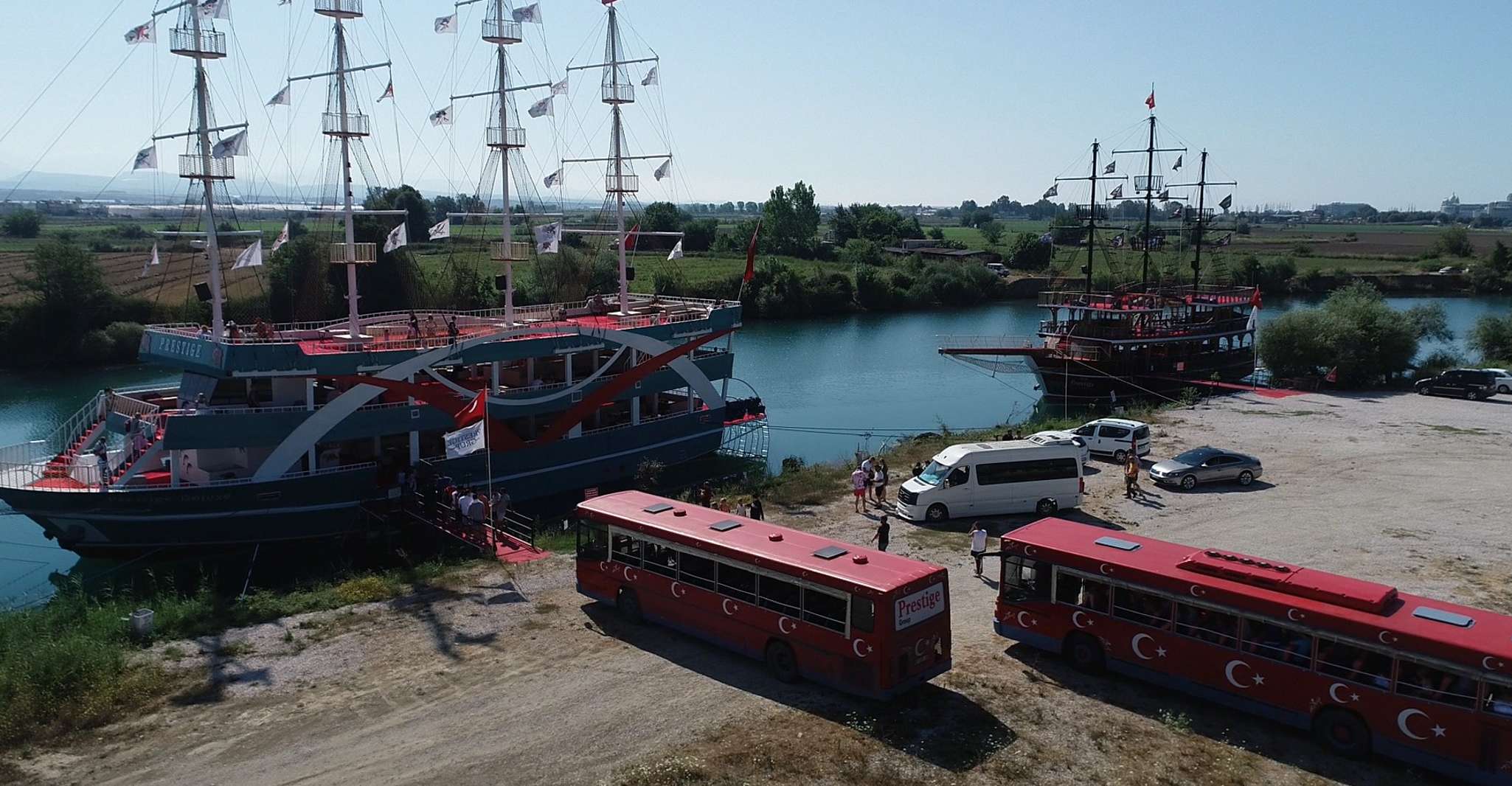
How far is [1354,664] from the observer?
12.7 meters

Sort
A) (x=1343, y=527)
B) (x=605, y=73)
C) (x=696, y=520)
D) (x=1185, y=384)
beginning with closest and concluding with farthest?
(x=696, y=520) → (x=1343, y=527) → (x=605, y=73) → (x=1185, y=384)

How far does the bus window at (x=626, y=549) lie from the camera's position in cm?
1703

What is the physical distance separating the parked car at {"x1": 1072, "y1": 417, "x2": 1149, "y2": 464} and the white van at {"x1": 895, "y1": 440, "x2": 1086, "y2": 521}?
21.2ft

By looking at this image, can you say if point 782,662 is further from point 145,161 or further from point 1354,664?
point 145,161

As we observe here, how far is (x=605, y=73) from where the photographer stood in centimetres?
3347

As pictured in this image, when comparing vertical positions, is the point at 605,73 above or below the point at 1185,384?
above

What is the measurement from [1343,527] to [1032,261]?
8986cm

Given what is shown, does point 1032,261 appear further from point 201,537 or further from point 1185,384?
point 201,537

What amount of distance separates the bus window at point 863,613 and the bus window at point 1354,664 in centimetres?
550

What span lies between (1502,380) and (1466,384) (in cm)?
A: 158

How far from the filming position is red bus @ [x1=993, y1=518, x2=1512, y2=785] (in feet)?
39.1

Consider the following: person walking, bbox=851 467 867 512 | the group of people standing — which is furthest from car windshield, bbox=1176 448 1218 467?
person walking, bbox=851 467 867 512

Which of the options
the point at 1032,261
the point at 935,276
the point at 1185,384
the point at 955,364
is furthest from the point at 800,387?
the point at 1032,261

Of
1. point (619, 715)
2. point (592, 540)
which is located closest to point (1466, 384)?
point (592, 540)
